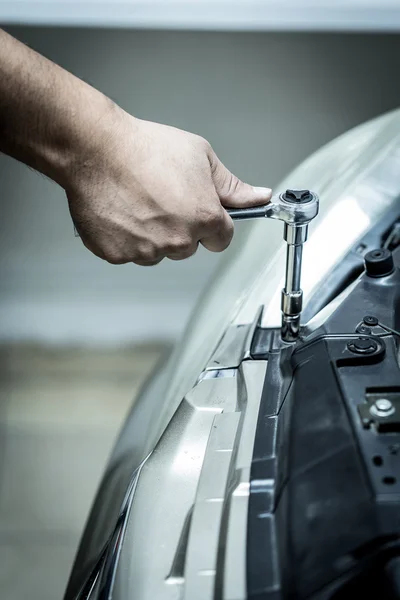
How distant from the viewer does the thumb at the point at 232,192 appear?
0.72 m

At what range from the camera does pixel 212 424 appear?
0.68 meters

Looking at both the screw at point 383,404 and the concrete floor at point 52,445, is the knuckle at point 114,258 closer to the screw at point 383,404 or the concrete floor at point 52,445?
the screw at point 383,404

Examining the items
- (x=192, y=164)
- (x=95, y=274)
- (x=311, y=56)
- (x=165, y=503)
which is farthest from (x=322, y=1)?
(x=165, y=503)

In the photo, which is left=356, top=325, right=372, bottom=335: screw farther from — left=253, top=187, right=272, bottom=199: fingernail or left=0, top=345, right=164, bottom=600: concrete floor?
left=0, top=345, right=164, bottom=600: concrete floor

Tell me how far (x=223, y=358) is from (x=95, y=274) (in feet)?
3.65

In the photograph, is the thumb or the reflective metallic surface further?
the thumb

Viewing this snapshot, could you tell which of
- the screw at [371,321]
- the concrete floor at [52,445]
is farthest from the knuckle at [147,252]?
the concrete floor at [52,445]

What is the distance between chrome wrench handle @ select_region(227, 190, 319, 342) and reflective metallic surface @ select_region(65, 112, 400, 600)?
2.1 inches

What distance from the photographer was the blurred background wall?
1.89 metres

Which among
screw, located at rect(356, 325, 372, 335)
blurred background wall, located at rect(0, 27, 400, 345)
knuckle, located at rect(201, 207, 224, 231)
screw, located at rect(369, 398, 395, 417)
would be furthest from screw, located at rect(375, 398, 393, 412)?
blurred background wall, located at rect(0, 27, 400, 345)

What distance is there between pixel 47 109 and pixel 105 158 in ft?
0.23

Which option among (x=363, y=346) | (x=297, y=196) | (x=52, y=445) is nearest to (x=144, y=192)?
(x=297, y=196)

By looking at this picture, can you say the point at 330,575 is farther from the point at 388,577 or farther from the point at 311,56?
the point at 311,56

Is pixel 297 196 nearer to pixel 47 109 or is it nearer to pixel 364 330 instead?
pixel 364 330
